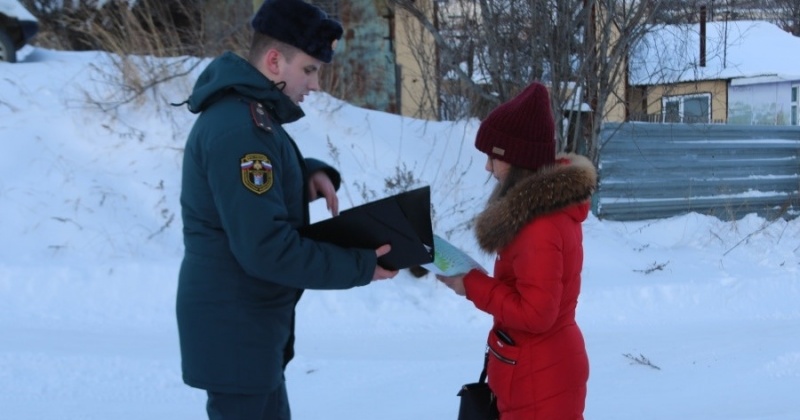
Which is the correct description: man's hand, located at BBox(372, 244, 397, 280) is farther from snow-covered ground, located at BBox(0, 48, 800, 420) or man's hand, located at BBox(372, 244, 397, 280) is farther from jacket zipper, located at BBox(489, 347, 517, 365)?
snow-covered ground, located at BBox(0, 48, 800, 420)

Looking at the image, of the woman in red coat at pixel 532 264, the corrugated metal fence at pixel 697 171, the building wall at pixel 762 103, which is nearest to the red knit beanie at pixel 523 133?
the woman in red coat at pixel 532 264

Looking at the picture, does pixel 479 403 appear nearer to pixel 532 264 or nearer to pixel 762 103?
pixel 532 264

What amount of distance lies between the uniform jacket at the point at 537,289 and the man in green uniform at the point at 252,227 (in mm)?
354

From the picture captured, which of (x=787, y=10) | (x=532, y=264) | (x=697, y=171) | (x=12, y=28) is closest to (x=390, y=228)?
(x=532, y=264)

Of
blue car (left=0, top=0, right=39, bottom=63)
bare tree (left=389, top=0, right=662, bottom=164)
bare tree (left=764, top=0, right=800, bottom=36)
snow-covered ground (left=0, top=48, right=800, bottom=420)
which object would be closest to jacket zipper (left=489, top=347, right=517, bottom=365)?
snow-covered ground (left=0, top=48, right=800, bottom=420)

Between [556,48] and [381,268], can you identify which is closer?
[381,268]

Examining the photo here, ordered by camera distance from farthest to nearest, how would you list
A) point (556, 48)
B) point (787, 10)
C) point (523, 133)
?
point (787, 10), point (556, 48), point (523, 133)

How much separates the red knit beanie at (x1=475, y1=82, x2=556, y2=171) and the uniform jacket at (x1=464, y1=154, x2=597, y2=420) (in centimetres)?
6

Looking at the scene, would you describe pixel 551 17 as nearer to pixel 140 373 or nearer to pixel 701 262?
pixel 701 262

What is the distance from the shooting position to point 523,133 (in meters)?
2.57

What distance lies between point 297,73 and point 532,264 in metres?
0.87

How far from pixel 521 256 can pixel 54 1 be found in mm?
9606

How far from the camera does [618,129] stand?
876cm

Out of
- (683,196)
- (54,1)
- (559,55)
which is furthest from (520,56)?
(54,1)
